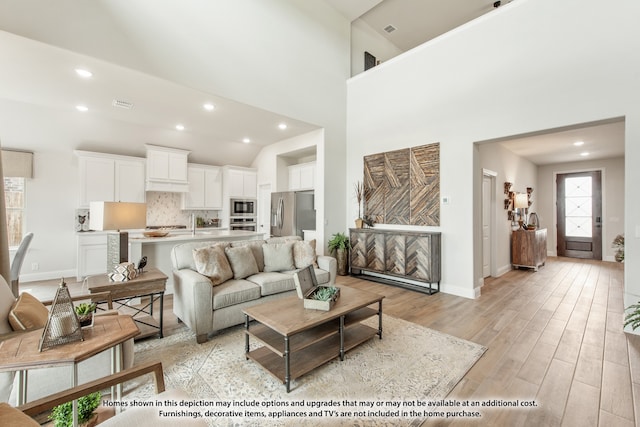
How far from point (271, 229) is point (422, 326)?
15.0ft

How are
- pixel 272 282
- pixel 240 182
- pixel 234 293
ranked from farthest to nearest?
pixel 240 182 < pixel 272 282 < pixel 234 293

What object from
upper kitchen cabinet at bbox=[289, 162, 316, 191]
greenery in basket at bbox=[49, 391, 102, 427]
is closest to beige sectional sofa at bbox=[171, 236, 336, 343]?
greenery in basket at bbox=[49, 391, 102, 427]

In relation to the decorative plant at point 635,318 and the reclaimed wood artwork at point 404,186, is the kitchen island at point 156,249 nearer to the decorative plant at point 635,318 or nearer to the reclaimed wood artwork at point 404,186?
the reclaimed wood artwork at point 404,186

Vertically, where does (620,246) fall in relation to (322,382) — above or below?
above

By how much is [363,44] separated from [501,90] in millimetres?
3870

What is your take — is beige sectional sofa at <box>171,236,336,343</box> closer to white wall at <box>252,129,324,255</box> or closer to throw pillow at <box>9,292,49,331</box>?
throw pillow at <box>9,292,49,331</box>

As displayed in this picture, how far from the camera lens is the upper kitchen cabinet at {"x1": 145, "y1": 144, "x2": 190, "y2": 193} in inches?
238

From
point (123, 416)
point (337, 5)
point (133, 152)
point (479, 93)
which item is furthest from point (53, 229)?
point (479, 93)

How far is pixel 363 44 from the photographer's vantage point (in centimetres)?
659

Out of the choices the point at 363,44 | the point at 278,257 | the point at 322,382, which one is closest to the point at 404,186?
the point at 278,257

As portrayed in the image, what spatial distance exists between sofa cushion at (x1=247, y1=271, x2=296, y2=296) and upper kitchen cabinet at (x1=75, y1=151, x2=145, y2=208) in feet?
13.9

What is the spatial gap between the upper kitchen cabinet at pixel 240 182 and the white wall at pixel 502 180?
5.35 metres

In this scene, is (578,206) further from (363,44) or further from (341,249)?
(363,44)

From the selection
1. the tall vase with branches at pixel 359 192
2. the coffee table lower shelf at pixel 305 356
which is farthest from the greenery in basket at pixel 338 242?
the coffee table lower shelf at pixel 305 356
